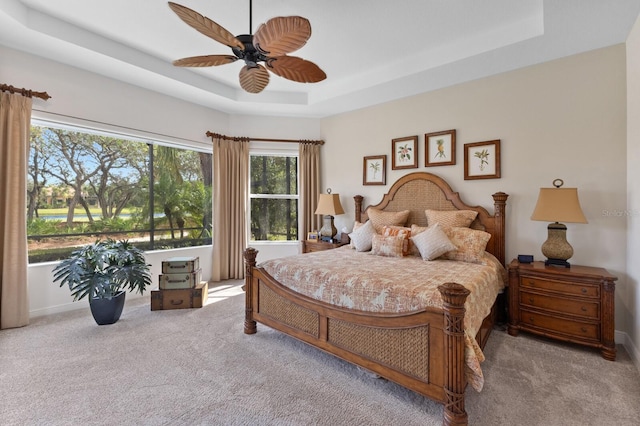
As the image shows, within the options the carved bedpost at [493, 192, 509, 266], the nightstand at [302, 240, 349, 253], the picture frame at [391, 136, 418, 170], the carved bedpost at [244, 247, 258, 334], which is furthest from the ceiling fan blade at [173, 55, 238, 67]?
the carved bedpost at [493, 192, 509, 266]

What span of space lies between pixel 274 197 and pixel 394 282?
3.36 m

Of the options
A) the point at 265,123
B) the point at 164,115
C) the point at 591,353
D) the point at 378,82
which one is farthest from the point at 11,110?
the point at 591,353

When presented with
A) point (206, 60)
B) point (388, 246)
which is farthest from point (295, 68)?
point (388, 246)

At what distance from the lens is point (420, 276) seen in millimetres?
2203

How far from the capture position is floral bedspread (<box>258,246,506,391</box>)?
1.76 metres

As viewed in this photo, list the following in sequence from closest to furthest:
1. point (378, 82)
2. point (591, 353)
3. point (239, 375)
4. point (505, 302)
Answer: point (239, 375) < point (591, 353) < point (505, 302) < point (378, 82)

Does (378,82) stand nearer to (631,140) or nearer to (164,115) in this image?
(631,140)

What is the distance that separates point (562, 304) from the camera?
246cm

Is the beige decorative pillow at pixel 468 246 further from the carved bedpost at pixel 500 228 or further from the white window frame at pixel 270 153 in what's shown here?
the white window frame at pixel 270 153

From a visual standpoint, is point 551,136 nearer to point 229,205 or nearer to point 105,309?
point 229,205

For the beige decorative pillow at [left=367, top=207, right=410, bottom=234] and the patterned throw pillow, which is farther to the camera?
the beige decorative pillow at [left=367, top=207, right=410, bottom=234]

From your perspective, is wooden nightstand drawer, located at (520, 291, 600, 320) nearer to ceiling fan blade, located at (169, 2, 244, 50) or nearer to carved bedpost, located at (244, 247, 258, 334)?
carved bedpost, located at (244, 247, 258, 334)

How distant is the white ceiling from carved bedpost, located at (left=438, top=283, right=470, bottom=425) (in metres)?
2.34

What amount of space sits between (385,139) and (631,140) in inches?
97.7
